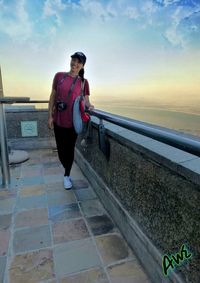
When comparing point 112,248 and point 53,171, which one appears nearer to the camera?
point 112,248

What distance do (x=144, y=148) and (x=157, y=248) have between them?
0.55 meters

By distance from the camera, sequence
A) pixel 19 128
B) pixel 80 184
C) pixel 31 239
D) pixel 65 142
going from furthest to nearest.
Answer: pixel 19 128, pixel 80 184, pixel 65 142, pixel 31 239

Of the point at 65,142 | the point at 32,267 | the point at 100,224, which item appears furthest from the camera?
the point at 65,142

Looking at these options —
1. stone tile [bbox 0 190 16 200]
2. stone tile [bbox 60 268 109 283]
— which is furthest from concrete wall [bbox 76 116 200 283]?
stone tile [bbox 0 190 16 200]

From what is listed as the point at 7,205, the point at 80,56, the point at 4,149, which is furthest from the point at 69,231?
the point at 80,56

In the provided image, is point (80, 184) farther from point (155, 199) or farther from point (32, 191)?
point (155, 199)

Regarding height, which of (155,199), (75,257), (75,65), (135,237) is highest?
(75,65)

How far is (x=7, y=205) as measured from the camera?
2.13 meters

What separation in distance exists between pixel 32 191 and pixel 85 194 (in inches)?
23.9

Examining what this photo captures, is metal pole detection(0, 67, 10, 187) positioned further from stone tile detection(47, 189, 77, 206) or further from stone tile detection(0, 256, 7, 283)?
stone tile detection(0, 256, 7, 283)

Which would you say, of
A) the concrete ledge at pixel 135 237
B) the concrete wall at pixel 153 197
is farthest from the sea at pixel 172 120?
the concrete ledge at pixel 135 237

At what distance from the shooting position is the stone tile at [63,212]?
1936 mm

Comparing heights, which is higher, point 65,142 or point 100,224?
point 65,142

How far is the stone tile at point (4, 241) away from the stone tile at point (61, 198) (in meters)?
0.53
